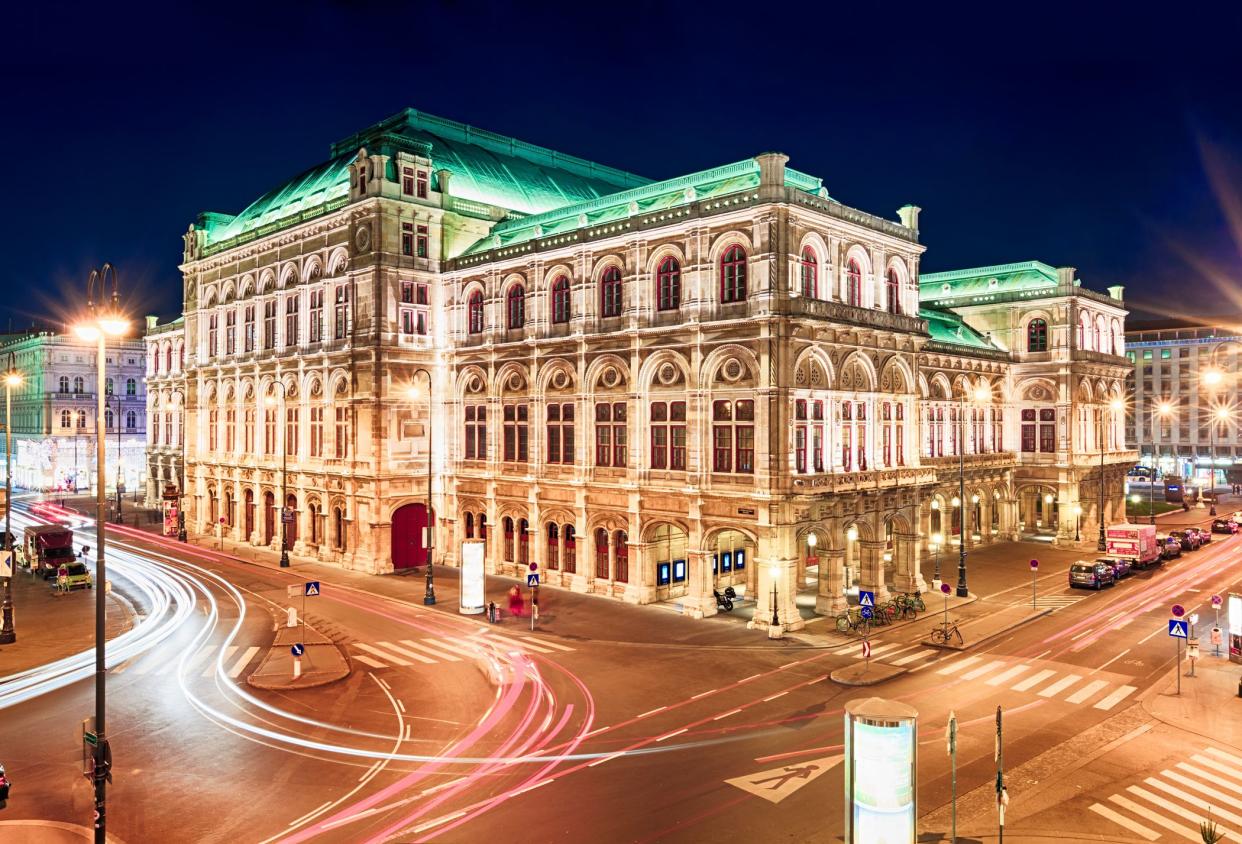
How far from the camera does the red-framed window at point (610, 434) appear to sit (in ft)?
145

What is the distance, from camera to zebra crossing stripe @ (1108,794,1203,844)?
1745cm

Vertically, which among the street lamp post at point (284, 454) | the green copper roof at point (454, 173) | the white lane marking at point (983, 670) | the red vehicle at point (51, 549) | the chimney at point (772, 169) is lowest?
the white lane marking at point (983, 670)

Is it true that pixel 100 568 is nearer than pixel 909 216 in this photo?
Yes

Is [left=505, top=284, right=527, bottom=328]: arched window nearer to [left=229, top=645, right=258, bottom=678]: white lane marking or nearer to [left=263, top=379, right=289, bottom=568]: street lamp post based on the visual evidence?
[left=263, top=379, right=289, bottom=568]: street lamp post

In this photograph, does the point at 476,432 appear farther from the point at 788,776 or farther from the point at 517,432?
the point at 788,776

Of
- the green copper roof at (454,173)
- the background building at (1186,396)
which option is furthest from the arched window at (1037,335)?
the background building at (1186,396)

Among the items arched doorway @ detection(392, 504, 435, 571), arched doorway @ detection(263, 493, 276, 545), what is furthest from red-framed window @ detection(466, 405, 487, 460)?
arched doorway @ detection(263, 493, 276, 545)

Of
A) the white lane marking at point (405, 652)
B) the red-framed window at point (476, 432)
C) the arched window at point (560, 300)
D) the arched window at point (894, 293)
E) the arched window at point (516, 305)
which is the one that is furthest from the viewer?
the red-framed window at point (476, 432)

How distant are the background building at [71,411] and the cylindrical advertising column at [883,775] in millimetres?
109737

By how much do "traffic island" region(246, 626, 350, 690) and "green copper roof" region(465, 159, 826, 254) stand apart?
24.7 metres

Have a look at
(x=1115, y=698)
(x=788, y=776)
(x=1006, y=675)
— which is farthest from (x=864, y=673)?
(x=788, y=776)

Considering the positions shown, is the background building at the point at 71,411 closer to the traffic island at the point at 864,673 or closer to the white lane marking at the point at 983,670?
the traffic island at the point at 864,673

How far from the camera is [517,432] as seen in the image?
1951 inches

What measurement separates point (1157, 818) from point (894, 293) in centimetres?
3053
